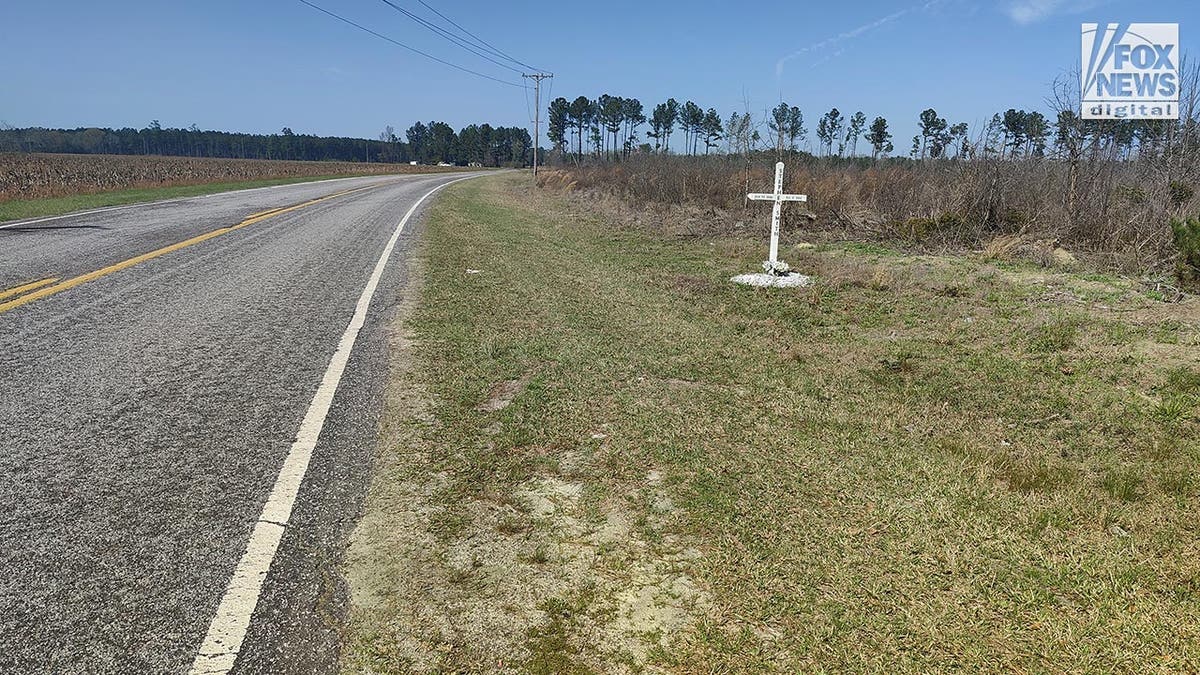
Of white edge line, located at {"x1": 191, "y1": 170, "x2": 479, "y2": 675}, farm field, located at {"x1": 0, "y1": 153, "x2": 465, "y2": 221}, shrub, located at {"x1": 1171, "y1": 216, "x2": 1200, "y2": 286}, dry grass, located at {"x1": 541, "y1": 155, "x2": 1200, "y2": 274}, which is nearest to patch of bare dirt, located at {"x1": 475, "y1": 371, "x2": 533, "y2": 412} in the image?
white edge line, located at {"x1": 191, "y1": 170, "x2": 479, "y2": 675}

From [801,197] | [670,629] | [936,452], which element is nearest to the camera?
[670,629]

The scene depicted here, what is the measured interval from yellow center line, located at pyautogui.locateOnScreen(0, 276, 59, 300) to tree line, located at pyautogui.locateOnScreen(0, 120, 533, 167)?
5508 inches

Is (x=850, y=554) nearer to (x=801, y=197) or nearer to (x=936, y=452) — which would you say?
(x=936, y=452)

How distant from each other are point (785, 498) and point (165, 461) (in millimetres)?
3135

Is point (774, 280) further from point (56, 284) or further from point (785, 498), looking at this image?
point (56, 284)

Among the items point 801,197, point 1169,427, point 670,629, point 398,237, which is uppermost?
point 801,197

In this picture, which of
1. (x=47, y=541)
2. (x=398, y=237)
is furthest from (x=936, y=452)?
(x=398, y=237)

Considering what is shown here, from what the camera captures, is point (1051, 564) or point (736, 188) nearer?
point (1051, 564)

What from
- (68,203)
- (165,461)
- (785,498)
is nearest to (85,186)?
(68,203)

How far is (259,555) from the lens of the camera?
2.52 m

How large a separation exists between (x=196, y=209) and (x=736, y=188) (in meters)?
14.6

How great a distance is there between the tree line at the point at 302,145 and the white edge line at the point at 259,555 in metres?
143

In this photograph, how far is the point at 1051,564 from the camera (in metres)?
2.53

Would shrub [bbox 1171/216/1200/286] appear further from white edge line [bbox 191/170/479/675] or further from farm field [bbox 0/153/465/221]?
farm field [bbox 0/153/465/221]
